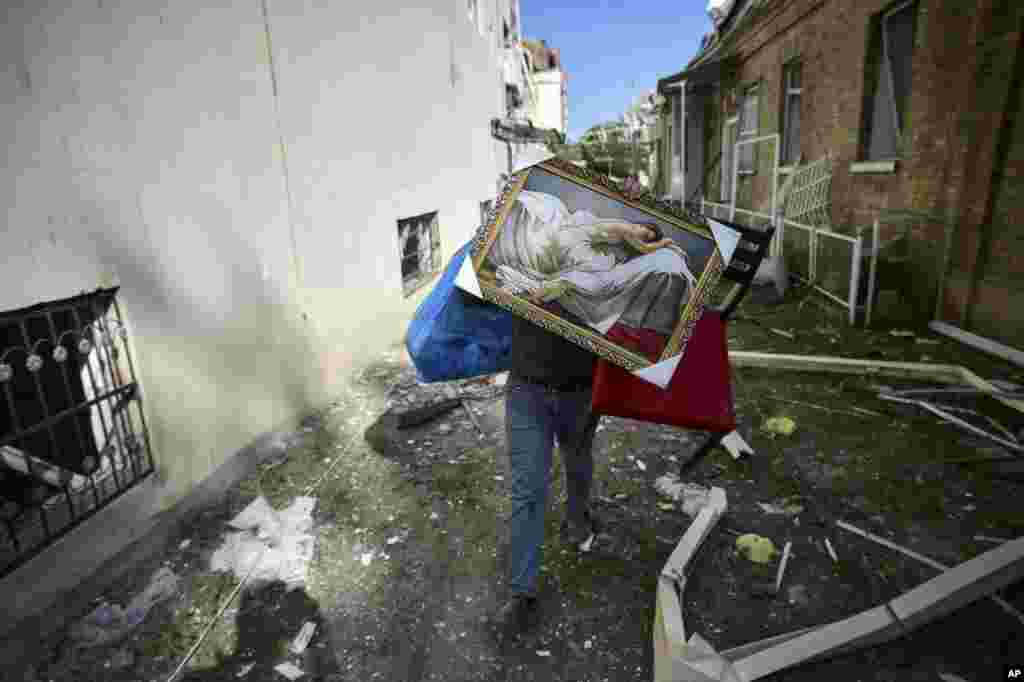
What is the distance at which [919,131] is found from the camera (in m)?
6.95

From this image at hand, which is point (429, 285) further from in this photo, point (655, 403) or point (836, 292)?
point (655, 403)

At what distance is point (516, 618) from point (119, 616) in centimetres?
191

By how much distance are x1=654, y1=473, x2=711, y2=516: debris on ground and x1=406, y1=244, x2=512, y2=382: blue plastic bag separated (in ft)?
5.36

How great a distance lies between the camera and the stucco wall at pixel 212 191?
2.67 metres

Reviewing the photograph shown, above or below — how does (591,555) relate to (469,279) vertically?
below

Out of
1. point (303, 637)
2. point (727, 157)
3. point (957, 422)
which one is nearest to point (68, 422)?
point (303, 637)

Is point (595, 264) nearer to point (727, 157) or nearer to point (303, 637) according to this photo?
point (303, 637)

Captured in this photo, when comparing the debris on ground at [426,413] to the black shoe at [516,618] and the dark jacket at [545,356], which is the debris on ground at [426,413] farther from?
the dark jacket at [545,356]

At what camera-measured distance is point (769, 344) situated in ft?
22.3

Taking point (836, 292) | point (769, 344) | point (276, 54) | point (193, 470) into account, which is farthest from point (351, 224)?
point (836, 292)

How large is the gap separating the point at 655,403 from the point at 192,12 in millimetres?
3628

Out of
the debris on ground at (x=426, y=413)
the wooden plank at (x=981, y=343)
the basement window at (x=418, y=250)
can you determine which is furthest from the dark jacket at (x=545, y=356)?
the wooden plank at (x=981, y=343)

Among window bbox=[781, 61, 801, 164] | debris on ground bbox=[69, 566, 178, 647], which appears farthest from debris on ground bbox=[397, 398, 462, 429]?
window bbox=[781, 61, 801, 164]

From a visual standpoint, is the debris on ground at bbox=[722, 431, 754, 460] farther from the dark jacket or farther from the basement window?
the basement window
